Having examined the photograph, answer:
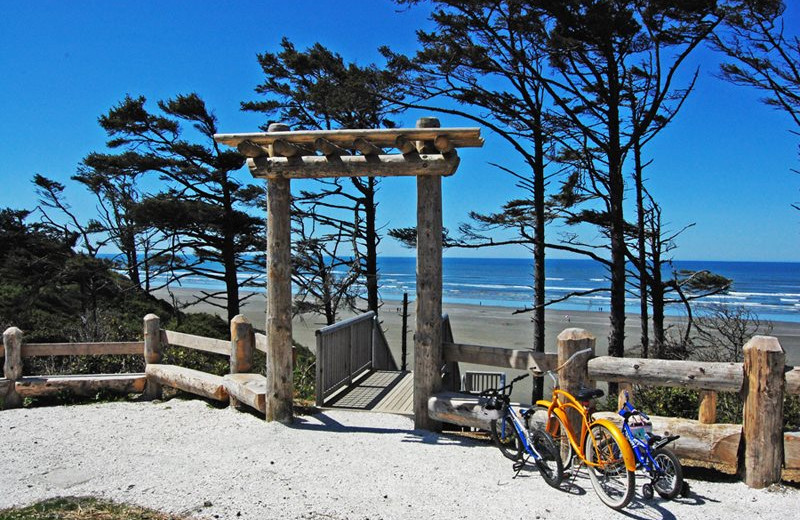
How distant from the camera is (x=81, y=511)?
4.71m

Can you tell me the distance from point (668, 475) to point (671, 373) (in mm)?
958

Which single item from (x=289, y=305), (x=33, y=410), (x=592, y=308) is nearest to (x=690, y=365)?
(x=289, y=305)

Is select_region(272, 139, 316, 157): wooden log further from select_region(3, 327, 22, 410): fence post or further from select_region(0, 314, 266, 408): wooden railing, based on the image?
select_region(3, 327, 22, 410): fence post

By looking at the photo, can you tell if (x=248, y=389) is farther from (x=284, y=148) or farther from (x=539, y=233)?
(x=539, y=233)

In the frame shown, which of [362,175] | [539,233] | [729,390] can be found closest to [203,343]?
[362,175]

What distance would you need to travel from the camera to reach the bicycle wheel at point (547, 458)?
495 cm

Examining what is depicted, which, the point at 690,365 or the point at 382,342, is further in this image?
the point at 382,342

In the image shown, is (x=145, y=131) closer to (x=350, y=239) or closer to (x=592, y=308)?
(x=350, y=239)

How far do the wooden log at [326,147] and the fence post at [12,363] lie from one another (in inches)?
211

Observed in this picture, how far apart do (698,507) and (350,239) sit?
13380 millimetres

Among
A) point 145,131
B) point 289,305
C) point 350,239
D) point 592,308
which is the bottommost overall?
point 592,308

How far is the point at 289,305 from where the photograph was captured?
23.6ft

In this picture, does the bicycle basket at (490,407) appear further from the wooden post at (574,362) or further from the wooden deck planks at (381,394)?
the wooden deck planks at (381,394)

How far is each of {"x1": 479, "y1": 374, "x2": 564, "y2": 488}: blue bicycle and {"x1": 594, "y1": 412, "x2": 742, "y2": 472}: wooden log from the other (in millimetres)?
691
